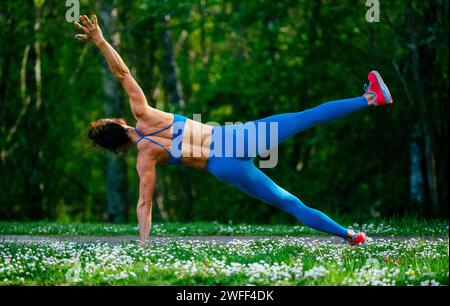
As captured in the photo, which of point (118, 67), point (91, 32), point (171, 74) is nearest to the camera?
point (118, 67)

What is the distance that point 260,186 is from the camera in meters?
7.62

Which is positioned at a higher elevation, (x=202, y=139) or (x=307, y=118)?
(x=307, y=118)

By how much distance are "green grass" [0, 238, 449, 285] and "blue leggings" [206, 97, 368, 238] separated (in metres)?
0.40

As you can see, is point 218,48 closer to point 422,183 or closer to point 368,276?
point 422,183

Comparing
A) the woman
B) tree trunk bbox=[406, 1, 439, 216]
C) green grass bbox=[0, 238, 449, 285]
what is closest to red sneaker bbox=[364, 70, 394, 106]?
the woman

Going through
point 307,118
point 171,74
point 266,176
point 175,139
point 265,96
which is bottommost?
point 266,176

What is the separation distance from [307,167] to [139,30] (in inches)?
263

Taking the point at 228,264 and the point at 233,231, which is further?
the point at 233,231

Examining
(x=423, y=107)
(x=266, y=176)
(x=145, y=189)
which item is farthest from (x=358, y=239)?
(x=423, y=107)

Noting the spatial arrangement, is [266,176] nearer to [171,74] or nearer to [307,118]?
[307,118]

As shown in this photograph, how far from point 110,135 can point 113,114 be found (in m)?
10.9

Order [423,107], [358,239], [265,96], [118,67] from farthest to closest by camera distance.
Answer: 1. [265,96]
2. [423,107]
3. [358,239]
4. [118,67]

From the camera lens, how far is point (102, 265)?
255 inches
